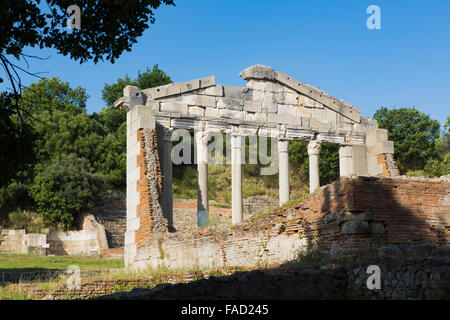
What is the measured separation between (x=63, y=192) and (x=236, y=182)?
44.0ft

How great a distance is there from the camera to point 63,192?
31.8 m

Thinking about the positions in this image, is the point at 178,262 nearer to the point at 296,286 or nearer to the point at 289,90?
the point at 296,286

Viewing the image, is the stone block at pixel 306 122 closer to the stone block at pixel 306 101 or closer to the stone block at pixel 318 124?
the stone block at pixel 318 124

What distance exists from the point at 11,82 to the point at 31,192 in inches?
846

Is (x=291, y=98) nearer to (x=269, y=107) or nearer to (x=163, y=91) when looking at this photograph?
(x=269, y=107)

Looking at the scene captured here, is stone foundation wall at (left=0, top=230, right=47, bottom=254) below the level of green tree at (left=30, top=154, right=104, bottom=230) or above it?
below

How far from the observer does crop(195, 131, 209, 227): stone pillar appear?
21.5 metres

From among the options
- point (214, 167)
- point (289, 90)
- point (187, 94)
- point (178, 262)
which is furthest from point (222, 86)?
point (214, 167)

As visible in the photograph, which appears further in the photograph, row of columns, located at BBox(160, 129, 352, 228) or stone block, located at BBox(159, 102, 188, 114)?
stone block, located at BBox(159, 102, 188, 114)

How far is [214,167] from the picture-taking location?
146 ft

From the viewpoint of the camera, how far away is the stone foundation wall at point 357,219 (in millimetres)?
9945

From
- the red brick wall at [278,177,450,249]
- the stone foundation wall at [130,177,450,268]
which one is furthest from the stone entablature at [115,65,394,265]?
the red brick wall at [278,177,450,249]

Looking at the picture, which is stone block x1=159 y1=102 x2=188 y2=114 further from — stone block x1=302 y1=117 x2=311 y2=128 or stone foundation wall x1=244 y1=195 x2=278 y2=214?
stone foundation wall x1=244 y1=195 x2=278 y2=214

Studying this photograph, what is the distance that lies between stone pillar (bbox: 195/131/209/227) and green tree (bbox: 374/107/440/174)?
19617mm
